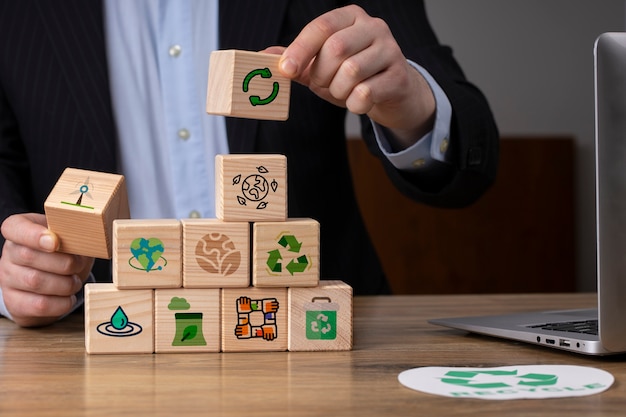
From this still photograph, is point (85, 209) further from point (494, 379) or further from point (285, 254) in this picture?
point (494, 379)

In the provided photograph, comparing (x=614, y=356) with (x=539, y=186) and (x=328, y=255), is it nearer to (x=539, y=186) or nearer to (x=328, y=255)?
(x=328, y=255)

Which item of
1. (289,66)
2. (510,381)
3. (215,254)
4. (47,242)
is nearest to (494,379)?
(510,381)

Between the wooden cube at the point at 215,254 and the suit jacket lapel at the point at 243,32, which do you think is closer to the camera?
the wooden cube at the point at 215,254

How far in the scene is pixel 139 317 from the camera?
1.09 metres

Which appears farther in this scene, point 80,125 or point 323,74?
point 80,125

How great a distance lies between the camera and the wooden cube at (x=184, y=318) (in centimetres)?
109

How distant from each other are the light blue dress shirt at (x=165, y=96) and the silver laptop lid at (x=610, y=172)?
888mm

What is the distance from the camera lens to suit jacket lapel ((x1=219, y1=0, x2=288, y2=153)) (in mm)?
1645

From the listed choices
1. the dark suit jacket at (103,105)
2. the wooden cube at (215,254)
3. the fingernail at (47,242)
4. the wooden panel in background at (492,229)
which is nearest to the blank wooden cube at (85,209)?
the fingernail at (47,242)

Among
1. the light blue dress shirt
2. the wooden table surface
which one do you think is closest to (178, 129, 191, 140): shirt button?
the light blue dress shirt

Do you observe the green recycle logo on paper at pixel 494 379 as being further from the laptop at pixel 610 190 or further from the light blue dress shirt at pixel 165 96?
the light blue dress shirt at pixel 165 96

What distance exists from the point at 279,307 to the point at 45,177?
780 mm

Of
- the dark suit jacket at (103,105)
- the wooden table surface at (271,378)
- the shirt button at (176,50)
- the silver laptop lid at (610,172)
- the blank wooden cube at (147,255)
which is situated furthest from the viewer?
the shirt button at (176,50)

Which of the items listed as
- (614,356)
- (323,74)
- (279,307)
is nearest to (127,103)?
(323,74)
